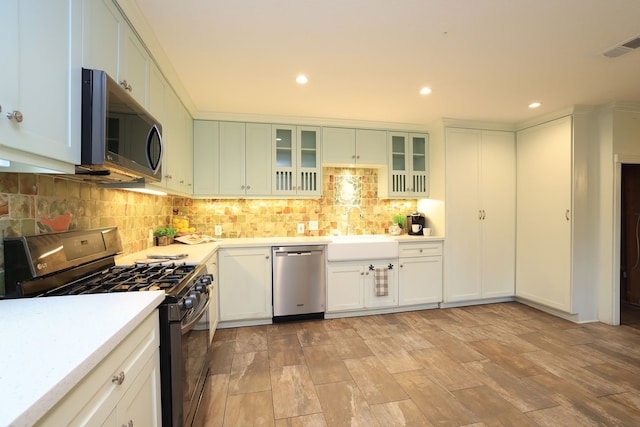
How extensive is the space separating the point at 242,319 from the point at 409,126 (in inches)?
123

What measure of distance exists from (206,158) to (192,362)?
2.34 metres

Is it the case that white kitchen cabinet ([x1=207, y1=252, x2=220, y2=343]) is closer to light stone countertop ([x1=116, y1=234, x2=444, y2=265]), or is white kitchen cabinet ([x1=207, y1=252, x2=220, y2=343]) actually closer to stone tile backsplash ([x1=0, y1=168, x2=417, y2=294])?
light stone countertop ([x1=116, y1=234, x2=444, y2=265])

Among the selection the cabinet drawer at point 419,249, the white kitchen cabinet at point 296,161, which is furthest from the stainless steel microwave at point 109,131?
the cabinet drawer at point 419,249

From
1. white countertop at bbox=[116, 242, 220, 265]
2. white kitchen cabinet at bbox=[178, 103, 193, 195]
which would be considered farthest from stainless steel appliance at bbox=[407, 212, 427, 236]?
white kitchen cabinet at bbox=[178, 103, 193, 195]

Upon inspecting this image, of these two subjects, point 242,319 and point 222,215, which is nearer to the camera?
point 242,319

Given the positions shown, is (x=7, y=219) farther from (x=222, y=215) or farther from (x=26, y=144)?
(x=222, y=215)

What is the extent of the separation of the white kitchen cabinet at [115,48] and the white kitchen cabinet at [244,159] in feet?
4.72

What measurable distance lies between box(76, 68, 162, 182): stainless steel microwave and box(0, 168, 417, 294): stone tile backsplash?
0.25m

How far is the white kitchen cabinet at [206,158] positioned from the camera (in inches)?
129

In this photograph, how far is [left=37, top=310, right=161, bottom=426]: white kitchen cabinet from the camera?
0.68 m

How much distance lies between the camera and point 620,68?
7.63 ft

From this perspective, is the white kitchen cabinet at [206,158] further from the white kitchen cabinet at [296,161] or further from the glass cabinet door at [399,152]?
the glass cabinet door at [399,152]

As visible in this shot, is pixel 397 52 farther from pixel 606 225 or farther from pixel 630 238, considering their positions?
pixel 630 238

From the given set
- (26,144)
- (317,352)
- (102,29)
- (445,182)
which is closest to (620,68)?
(445,182)
